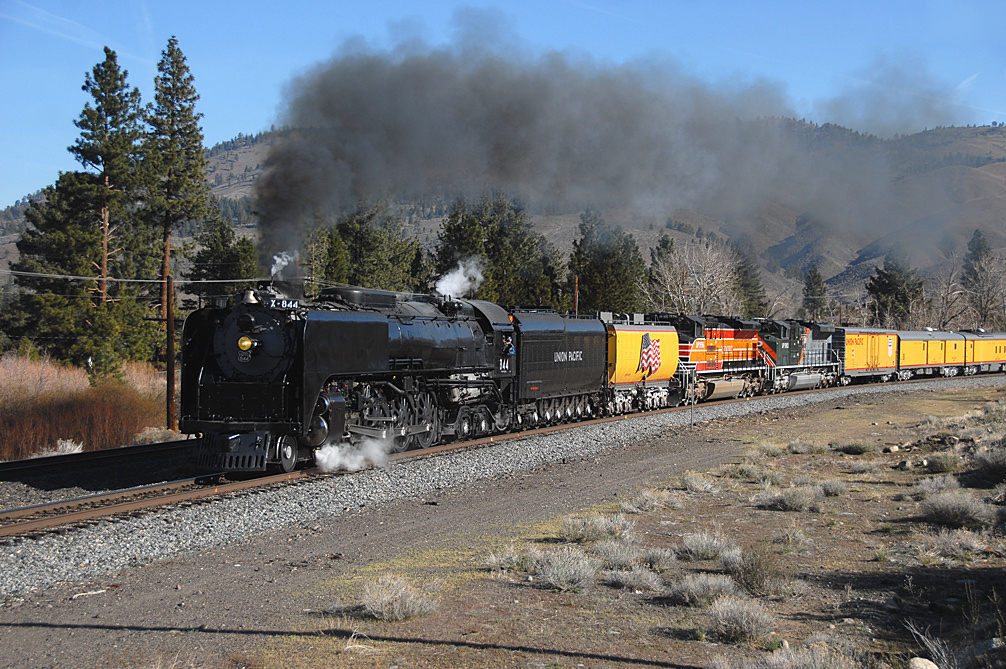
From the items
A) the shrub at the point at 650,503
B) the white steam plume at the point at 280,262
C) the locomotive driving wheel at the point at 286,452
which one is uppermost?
the white steam plume at the point at 280,262

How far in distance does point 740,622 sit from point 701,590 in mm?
1146

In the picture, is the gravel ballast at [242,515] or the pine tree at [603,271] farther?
the pine tree at [603,271]

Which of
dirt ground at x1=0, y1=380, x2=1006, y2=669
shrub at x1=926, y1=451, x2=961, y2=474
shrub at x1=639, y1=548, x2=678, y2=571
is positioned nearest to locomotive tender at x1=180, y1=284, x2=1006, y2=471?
dirt ground at x1=0, y1=380, x2=1006, y2=669

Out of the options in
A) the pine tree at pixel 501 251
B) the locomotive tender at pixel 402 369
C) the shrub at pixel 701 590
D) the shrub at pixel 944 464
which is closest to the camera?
the shrub at pixel 701 590

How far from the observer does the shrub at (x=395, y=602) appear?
8.03m

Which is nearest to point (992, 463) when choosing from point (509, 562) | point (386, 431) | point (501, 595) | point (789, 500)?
point (789, 500)

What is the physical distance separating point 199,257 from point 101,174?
10401 millimetres

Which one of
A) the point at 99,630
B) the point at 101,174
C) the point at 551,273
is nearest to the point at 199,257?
the point at 101,174

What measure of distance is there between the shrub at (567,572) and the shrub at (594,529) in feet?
4.88

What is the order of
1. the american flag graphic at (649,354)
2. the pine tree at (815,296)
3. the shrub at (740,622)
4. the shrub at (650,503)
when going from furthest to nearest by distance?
1. the pine tree at (815,296)
2. the american flag graphic at (649,354)
3. the shrub at (650,503)
4. the shrub at (740,622)

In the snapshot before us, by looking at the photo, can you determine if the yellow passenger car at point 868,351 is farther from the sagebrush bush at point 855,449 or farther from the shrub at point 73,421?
the shrub at point 73,421

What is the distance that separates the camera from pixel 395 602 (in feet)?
26.5

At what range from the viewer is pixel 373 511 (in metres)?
13.7

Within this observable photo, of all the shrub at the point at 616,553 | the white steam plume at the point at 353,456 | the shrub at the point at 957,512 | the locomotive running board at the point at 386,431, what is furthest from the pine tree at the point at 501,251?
the shrub at the point at 616,553
